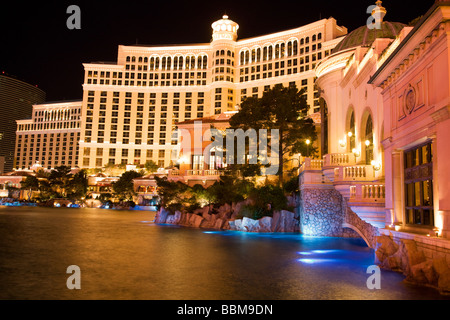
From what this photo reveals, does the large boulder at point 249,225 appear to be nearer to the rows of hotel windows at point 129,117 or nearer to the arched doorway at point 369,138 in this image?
the arched doorway at point 369,138

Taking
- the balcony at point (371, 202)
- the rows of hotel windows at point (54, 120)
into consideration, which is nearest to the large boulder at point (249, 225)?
the balcony at point (371, 202)

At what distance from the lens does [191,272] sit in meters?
10.6

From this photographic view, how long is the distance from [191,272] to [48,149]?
464ft

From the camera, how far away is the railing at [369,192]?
13.6 meters

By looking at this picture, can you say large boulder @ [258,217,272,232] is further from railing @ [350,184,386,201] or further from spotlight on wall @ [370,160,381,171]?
railing @ [350,184,386,201]

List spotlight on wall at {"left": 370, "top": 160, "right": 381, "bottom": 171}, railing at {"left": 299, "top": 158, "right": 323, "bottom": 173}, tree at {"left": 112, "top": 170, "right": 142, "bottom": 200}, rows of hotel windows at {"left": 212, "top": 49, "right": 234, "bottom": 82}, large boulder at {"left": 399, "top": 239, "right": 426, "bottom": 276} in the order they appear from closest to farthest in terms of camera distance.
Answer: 1. large boulder at {"left": 399, "top": 239, "right": 426, "bottom": 276}
2. spotlight on wall at {"left": 370, "top": 160, "right": 381, "bottom": 171}
3. railing at {"left": 299, "top": 158, "right": 323, "bottom": 173}
4. tree at {"left": 112, "top": 170, "right": 142, "bottom": 200}
5. rows of hotel windows at {"left": 212, "top": 49, "right": 234, "bottom": 82}

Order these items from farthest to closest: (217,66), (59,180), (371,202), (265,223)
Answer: (217,66) → (59,180) → (265,223) → (371,202)

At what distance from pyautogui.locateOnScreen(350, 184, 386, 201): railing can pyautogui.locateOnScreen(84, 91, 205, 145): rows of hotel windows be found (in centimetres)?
10021

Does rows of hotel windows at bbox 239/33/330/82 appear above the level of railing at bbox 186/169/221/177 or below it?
above

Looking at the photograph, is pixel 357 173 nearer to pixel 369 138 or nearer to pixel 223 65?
pixel 369 138

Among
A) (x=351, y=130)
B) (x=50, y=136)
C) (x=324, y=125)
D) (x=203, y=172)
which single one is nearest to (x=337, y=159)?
(x=351, y=130)

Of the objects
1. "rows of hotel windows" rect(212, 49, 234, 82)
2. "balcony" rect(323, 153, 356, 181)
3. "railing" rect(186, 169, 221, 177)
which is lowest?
"balcony" rect(323, 153, 356, 181)

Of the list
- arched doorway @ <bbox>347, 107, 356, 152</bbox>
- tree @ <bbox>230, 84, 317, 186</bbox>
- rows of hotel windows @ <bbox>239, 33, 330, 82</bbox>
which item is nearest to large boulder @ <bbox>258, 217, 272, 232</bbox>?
tree @ <bbox>230, 84, 317, 186</bbox>

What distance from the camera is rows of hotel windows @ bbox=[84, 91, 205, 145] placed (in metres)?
112
